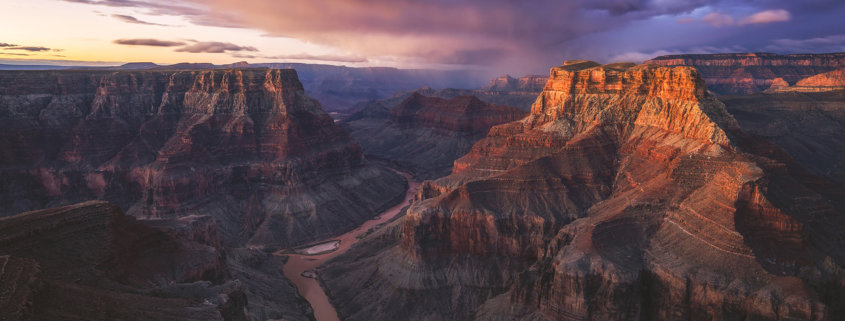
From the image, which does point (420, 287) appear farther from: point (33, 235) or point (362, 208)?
point (362, 208)

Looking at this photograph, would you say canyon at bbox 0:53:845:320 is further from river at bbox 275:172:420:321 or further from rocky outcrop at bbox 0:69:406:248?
river at bbox 275:172:420:321

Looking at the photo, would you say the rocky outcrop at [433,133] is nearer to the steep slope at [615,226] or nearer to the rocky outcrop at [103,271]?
the steep slope at [615,226]

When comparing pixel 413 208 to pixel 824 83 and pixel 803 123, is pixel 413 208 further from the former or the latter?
pixel 824 83

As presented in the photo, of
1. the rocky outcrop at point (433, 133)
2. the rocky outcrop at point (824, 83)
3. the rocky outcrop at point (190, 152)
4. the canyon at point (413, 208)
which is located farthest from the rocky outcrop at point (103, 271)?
the rocky outcrop at point (824, 83)

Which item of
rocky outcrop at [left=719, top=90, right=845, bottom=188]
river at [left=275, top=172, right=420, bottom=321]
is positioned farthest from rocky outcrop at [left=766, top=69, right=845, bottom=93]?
river at [left=275, top=172, right=420, bottom=321]

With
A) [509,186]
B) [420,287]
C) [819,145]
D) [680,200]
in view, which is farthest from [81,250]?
[819,145]
